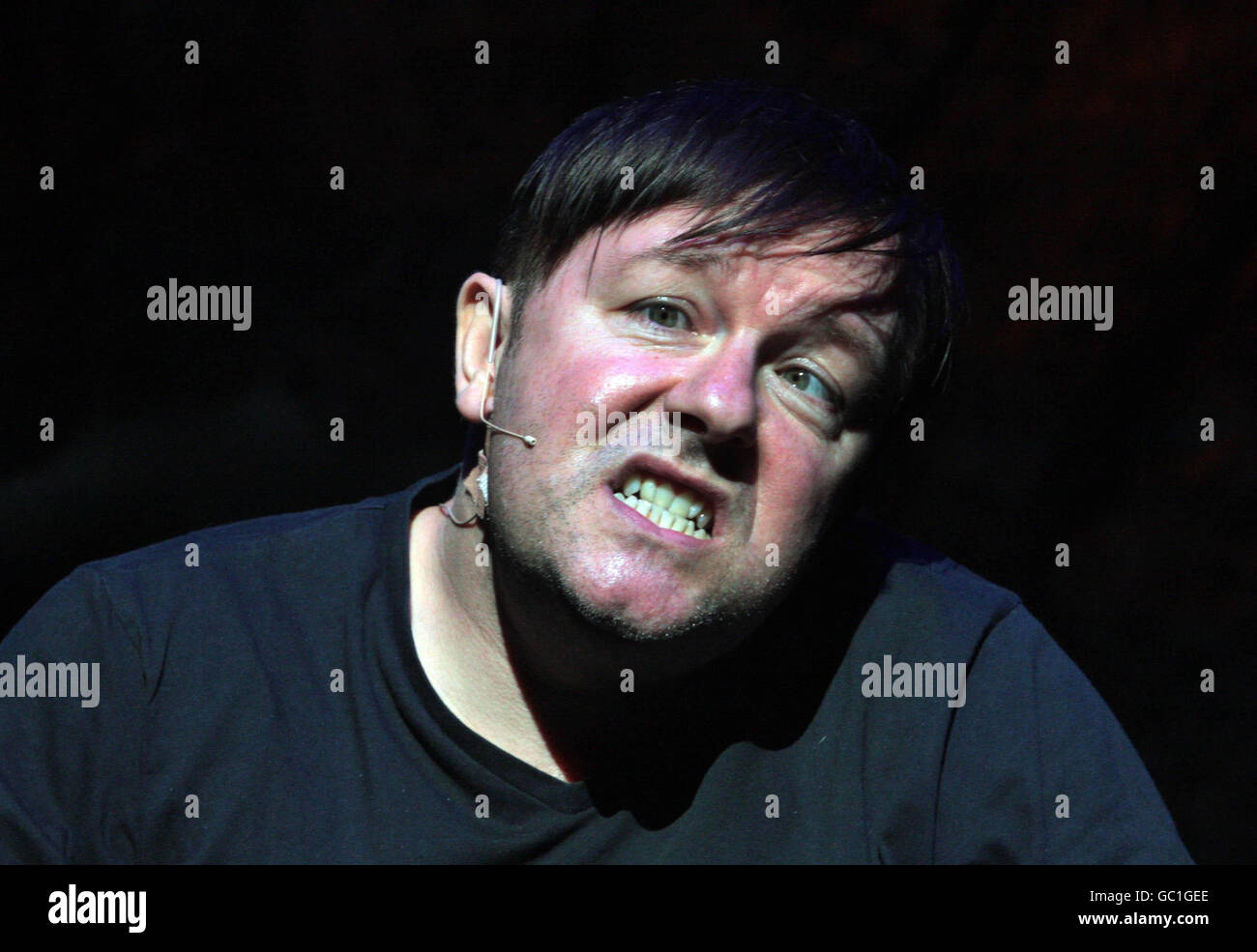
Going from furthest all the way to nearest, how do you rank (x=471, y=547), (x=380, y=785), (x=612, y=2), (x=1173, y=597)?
1. (x=1173, y=597)
2. (x=612, y=2)
3. (x=471, y=547)
4. (x=380, y=785)

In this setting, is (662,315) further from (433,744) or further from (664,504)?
(433,744)

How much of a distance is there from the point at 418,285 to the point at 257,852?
1233 millimetres

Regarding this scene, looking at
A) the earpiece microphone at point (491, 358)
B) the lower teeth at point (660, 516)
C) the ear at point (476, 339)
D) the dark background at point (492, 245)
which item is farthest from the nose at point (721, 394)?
the dark background at point (492, 245)

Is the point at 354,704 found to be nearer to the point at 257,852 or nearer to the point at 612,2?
the point at 257,852

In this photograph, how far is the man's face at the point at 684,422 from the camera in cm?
180

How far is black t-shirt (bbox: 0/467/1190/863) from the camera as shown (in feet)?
6.13

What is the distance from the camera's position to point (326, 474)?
8.91 ft

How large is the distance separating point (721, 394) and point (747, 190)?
1.08ft

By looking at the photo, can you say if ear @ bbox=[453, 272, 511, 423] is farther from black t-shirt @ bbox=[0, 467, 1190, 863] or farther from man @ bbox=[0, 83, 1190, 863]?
black t-shirt @ bbox=[0, 467, 1190, 863]

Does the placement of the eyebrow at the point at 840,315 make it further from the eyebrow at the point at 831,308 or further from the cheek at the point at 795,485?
the cheek at the point at 795,485

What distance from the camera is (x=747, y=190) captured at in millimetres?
1913

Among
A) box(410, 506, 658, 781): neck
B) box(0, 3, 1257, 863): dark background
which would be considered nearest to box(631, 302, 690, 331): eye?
box(410, 506, 658, 781): neck

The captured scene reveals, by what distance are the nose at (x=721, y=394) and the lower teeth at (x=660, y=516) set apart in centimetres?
12
